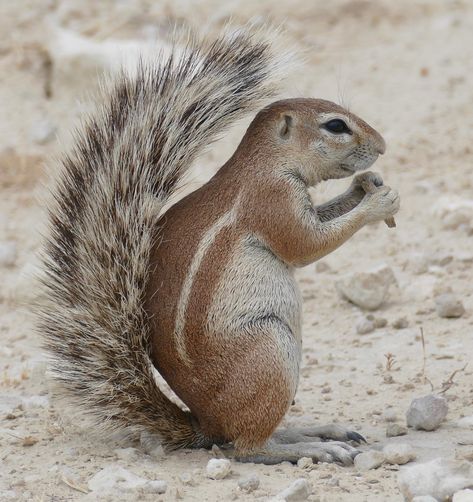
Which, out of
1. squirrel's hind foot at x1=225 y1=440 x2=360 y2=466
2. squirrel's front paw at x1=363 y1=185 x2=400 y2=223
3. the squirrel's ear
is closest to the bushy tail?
the squirrel's ear

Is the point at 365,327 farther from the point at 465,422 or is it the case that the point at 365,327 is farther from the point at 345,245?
the point at 465,422

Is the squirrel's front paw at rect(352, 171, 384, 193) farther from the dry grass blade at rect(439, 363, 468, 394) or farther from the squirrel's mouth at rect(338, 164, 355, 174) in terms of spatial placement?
the dry grass blade at rect(439, 363, 468, 394)

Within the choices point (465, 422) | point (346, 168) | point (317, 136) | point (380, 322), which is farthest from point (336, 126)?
point (380, 322)

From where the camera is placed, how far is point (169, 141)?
15.2ft

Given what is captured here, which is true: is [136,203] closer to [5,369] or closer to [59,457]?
[59,457]

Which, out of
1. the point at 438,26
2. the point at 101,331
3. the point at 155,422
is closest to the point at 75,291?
the point at 101,331

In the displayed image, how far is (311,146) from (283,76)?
1.13 feet

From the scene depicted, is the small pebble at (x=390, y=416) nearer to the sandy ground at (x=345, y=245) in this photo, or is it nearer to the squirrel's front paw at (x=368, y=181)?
the sandy ground at (x=345, y=245)

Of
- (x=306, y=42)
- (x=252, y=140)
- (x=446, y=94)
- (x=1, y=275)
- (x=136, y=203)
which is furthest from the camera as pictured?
(x=306, y=42)

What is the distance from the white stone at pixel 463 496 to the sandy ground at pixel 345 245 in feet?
1.07

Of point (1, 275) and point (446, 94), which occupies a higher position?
point (446, 94)

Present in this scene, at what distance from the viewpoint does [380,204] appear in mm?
4988

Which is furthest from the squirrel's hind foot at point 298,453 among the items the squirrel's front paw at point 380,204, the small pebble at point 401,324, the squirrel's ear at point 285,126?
the small pebble at point 401,324

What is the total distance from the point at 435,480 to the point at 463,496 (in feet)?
0.59
